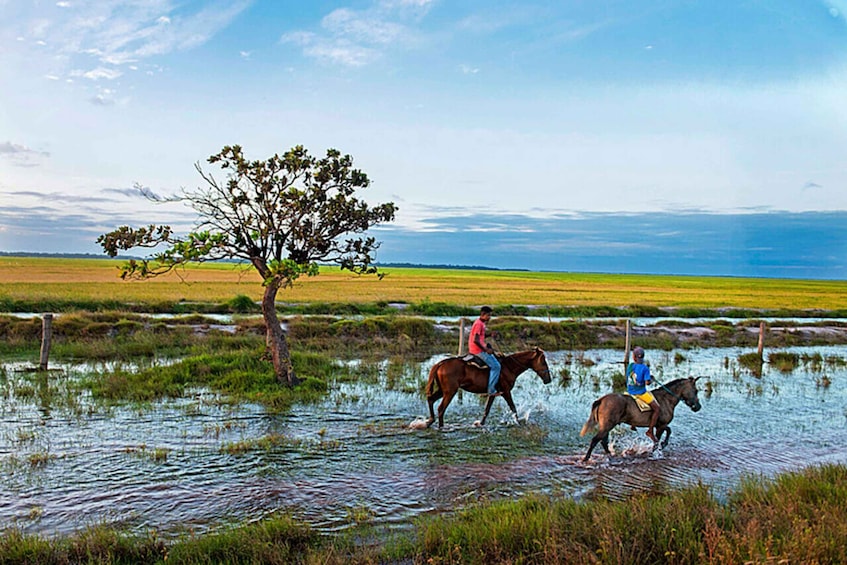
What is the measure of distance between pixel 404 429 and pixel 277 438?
98.6 inches

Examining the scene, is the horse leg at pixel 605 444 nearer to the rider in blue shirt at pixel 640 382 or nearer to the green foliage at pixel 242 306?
the rider in blue shirt at pixel 640 382

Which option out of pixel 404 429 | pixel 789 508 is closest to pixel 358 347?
pixel 404 429

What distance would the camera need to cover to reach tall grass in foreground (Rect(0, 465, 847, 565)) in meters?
5.61

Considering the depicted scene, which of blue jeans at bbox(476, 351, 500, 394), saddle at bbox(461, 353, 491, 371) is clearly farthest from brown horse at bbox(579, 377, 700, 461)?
saddle at bbox(461, 353, 491, 371)

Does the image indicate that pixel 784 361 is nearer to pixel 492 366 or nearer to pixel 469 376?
pixel 492 366

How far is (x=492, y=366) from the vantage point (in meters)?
12.3

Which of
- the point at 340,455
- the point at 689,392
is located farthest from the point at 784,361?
the point at 340,455

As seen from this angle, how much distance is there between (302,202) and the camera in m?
14.1

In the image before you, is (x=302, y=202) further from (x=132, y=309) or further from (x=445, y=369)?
(x=132, y=309)

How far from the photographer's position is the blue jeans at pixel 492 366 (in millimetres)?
12273

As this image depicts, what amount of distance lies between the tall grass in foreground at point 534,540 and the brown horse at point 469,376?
5.00m

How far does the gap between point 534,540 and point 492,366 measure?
6.45 meters

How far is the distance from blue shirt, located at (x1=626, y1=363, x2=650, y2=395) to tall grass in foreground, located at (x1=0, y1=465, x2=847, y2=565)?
3.19 metres

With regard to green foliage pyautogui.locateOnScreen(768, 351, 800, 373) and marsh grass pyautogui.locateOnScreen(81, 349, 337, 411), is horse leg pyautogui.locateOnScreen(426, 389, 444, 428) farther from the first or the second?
green foliage pyautogui.locateOnScreen(768, 351, 800, 373)
